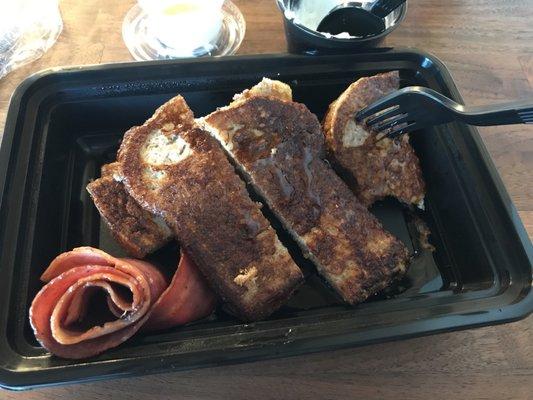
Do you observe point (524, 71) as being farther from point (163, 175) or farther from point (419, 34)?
point (163, 175)

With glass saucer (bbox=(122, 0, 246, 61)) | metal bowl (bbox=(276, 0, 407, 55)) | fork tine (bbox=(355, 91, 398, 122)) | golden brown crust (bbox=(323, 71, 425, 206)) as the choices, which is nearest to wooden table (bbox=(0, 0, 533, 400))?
glass saucer (bbox=(122, 0, 246, 61))

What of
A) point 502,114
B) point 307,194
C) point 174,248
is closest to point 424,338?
point 307,194

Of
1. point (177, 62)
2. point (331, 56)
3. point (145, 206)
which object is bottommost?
point (145, 206)

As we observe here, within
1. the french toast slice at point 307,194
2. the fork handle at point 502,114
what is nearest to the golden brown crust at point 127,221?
the french toast slice at point 307,194

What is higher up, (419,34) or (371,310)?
(419,34)

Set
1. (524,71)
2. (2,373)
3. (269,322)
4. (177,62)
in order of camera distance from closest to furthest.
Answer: (2,373) < (269,322) < (177,62) < (524,71)

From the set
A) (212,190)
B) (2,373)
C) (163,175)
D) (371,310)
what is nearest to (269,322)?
(371,310)

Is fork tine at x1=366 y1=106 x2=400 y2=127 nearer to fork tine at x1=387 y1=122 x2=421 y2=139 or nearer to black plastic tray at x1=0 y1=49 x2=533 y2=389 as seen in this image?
fork tine at x1=387 y1=122 x2=421 y2=139
